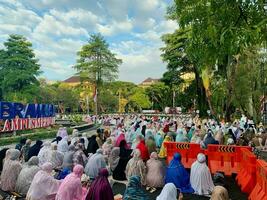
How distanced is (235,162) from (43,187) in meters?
6.32

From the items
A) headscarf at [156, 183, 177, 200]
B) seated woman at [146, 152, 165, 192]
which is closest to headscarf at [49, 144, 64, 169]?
seated woman at [146, 152, 165, 192]

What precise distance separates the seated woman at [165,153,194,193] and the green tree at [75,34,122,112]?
138 ft

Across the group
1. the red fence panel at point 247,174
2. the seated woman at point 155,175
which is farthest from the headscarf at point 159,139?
the seated woman at point 155,175

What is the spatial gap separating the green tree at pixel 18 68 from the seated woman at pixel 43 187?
130 ft

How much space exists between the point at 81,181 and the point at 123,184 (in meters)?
3.20

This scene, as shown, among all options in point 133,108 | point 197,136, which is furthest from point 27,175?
point 133,108

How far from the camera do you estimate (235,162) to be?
11.4 m

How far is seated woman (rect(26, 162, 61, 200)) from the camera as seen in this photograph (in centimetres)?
729

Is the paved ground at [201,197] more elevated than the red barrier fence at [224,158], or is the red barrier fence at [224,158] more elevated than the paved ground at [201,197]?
the red barrier fence at [224,158]

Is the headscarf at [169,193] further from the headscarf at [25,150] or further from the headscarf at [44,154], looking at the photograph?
the headscarf at [25,150]

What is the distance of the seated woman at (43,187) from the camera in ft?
23.9

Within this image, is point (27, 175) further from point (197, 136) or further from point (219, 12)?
point (197, 136)

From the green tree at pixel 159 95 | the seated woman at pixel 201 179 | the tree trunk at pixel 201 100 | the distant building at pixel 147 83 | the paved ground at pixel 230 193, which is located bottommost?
the paved ground at pixel 230 193

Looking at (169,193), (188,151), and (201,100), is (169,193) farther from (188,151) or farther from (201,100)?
(201,100)
